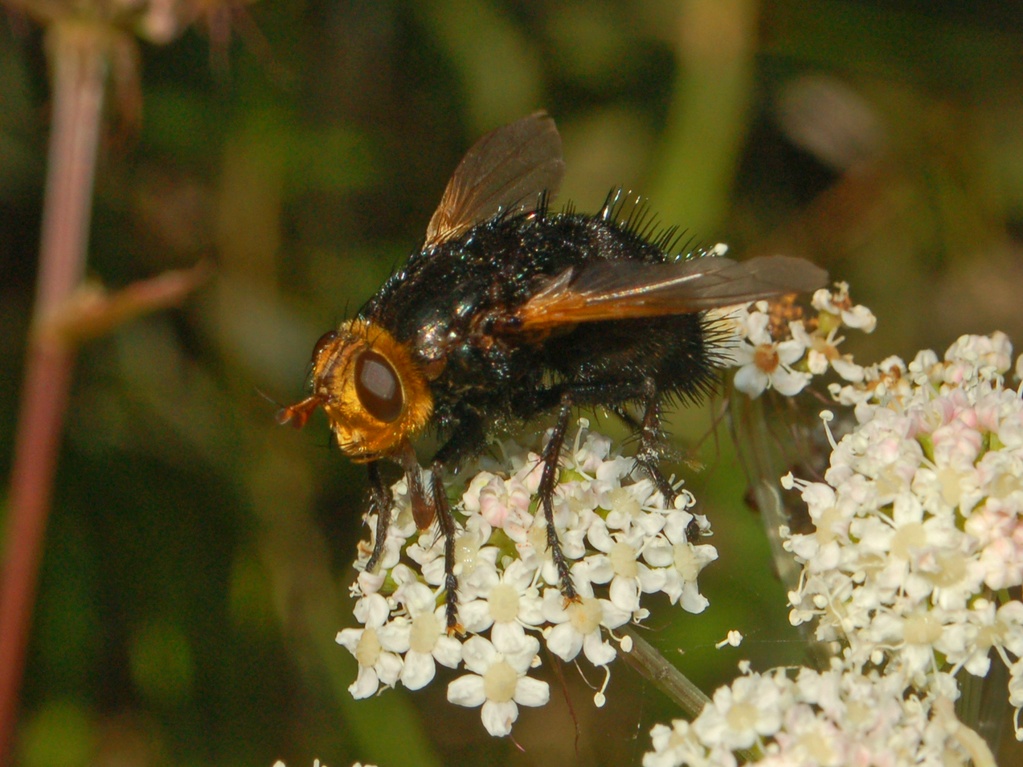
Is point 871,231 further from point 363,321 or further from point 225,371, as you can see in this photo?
point 363,321

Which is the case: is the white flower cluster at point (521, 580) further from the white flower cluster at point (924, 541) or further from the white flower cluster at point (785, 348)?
the white flower cluster at point (785, 348)

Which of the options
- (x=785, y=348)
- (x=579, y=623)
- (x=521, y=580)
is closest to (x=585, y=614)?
(x=579, y=623)

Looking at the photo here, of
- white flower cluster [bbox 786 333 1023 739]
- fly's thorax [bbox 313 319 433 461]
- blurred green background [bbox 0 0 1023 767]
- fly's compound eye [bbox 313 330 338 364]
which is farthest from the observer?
blurred green background [bbox 0 0 1023 767]

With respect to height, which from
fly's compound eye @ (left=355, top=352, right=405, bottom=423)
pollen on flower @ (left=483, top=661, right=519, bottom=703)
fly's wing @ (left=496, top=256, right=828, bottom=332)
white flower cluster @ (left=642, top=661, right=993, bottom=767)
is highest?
fly's wing @ (left=496, top=256, right=828, bottom=332)

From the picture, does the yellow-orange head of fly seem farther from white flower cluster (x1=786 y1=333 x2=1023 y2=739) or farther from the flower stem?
white flower cluster (x1=786 y1=333 x2=1023 y2=739)

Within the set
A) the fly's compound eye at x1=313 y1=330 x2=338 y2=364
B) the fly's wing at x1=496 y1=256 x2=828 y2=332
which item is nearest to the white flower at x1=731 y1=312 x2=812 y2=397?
the fly's wing at x1=496 y1=256 x2=828 y2=332

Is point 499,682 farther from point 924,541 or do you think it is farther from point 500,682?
point 924,541
